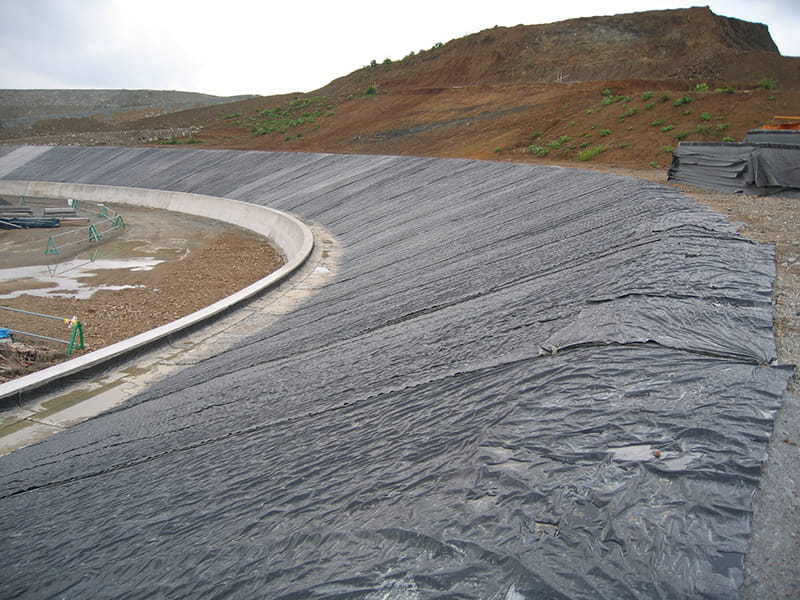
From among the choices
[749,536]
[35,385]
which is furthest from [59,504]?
[749,536]

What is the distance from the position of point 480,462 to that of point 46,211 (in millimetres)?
28135

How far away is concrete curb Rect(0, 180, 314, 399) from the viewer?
7577 millimetres

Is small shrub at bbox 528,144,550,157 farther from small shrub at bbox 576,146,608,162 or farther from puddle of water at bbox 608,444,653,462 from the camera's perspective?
puddle of water at bbox 608,444,653,462

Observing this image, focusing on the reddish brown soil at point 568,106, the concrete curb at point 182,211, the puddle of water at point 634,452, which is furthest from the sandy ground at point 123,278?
the reddish brown soil at point 568,106

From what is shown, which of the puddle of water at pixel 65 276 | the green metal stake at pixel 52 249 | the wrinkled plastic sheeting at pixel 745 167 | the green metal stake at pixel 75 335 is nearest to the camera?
the green metal stake at pixel 75 335

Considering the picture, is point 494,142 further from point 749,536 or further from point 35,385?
point 749,536

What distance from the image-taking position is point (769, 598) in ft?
6.52

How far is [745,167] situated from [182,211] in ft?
81.1

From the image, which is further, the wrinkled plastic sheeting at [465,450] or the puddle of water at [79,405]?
the puddle of water at [79,405]

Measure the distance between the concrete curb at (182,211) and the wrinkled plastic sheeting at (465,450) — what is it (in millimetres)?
1328

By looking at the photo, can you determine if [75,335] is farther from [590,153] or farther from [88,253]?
[590,153]

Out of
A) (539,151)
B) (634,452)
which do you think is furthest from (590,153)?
(634,452)

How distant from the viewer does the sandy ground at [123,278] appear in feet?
36.8

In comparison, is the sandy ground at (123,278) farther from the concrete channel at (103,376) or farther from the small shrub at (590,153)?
the small shrub at (590,153)
